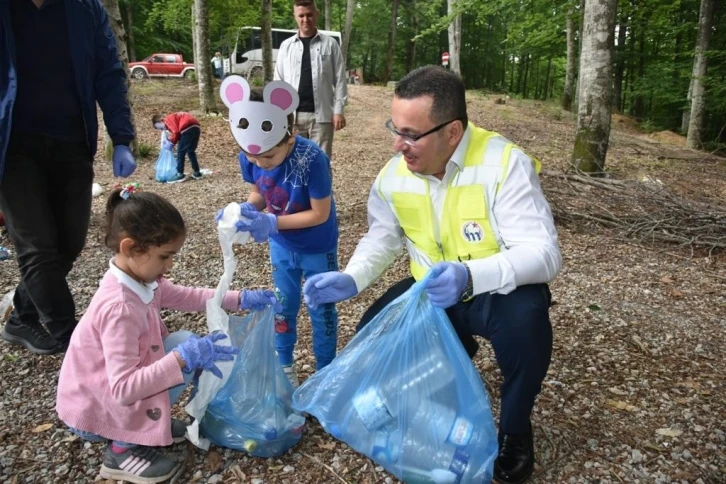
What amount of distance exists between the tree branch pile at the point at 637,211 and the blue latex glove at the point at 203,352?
3.58 m

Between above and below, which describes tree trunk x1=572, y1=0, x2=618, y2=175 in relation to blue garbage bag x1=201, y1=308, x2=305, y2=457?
above

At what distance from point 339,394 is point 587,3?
207 inches

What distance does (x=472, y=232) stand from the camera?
5.76 ft

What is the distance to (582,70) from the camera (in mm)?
5520

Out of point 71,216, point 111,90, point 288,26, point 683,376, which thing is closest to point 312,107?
point 111,90

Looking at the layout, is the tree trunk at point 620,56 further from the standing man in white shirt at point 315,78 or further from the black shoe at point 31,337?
the black shoe at point 31,337

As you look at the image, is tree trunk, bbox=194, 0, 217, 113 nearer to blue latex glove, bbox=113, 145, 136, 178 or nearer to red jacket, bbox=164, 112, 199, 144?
red jacket, bbox=164, 112, 199, 144

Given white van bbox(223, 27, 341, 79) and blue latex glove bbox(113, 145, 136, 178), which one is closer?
blue latex glove bbox(113, 145, 136, 178)

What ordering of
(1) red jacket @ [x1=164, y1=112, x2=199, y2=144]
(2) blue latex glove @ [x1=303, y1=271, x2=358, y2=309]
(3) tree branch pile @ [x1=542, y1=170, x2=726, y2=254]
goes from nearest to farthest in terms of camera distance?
A: (2) blue latex glove @ [x1=303, y1=271, x2=358, y2=309], (3) tree branch pile @ [x1=542, y1=170, x2=726, y2=254], (1) red jacket @ [x1=164, y1=112, x2=199, y2=144]

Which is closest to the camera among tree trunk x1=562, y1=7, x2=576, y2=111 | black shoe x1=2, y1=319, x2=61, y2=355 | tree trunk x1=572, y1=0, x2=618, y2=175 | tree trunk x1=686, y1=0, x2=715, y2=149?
black shoe x1=2, y1=319, x2=61, y2=355

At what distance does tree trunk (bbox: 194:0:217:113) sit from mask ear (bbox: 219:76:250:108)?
8.36 m

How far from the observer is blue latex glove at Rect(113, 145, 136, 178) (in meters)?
2.53

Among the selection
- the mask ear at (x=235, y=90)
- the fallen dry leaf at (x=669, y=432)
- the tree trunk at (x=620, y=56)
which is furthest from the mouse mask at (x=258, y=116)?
the tree trunk at (x=620, y=56)

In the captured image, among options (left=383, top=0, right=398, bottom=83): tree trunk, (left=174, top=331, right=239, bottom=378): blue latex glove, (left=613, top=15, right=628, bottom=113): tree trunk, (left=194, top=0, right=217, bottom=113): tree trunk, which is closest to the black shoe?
(left=174, top=331, right=239, bottom=378): blue latex glove
